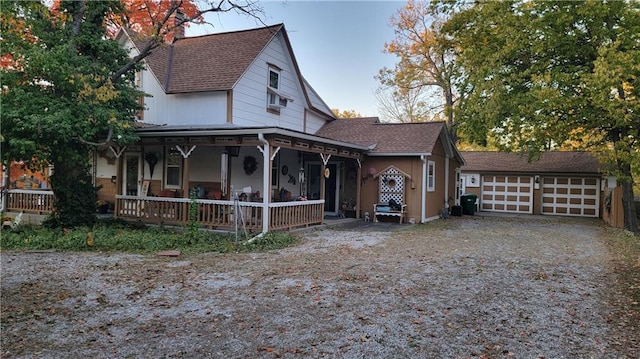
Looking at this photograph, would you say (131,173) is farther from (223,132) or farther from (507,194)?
(507,194)

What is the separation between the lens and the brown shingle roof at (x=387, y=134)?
15.6 meters

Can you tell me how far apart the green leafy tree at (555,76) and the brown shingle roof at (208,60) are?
754cm

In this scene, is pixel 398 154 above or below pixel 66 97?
below

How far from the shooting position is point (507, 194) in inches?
877

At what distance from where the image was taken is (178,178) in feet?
45.8

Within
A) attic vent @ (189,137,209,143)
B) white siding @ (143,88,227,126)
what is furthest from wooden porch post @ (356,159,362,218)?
attic vent @ (189,137,209,143)

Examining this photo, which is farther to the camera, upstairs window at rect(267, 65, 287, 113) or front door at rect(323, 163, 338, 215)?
front door at rect(323, 163, 338, 215)

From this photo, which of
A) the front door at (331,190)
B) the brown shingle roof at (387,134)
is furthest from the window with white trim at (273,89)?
the brown shingle roof at (387,134)

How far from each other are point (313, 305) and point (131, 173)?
37.8 ft

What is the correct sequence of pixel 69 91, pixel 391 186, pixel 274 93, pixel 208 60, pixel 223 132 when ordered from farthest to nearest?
→ pixel 391 186 → pixel 274 93 → pixel 208 60 → pixel 223 132 → pixel 69 91

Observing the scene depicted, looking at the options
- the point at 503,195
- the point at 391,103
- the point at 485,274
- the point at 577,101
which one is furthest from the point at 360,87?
the point at 485,274

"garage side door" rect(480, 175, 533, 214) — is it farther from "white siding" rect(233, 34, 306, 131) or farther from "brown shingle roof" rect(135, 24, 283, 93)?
"brown shingle roof" rect(135, 24, 283, 93)

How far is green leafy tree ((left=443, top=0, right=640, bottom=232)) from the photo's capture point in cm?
1246

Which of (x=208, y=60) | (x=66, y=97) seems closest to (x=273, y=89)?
(x=208, y=60)
